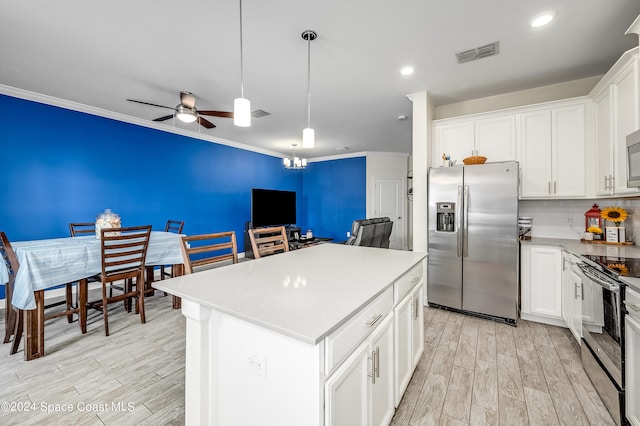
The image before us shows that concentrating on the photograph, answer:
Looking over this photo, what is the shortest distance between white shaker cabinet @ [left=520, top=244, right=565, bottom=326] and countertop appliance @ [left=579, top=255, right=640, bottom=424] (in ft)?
2.46

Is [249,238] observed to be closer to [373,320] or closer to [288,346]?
[373,320]

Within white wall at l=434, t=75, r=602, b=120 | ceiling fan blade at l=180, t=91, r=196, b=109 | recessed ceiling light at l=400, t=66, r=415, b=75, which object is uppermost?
recessed ceiling light at l=400, t=66, r=415, b=75

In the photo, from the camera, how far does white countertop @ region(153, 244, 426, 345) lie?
36.7 inches

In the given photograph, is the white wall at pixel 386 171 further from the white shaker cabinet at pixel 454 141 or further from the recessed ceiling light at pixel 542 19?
the recessed ceiling light at pixel 542 19

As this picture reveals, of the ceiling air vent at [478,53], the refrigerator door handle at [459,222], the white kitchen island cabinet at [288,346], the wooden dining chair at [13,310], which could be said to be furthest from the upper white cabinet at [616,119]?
the wooden dining chair at [13,310]

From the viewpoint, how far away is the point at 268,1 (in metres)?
1.85

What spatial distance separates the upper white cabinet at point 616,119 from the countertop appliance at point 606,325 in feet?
2.70

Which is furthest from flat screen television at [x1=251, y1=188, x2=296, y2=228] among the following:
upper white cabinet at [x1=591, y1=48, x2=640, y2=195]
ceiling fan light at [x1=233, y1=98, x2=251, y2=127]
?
upper white cabinet at [x1=591, y1=48, x2=640, y2=195]

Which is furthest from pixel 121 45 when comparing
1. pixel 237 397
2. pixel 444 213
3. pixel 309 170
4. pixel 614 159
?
pixel 309 170

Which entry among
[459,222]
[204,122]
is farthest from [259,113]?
[459,222]

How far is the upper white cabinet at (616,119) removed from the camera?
2.01m

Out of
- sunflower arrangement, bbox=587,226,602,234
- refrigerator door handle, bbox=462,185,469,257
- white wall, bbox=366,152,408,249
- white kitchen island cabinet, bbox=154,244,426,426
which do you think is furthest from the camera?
white wall, bbox=366,152,408,249

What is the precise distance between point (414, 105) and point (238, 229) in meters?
4.54

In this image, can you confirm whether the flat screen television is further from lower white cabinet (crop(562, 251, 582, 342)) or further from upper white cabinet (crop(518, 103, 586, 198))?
lower white cabinet (crop(562, 251, 582, 342))
